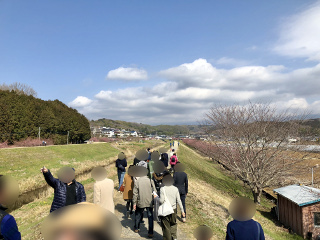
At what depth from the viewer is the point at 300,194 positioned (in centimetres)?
1417

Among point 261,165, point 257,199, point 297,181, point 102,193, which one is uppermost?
point 102,193

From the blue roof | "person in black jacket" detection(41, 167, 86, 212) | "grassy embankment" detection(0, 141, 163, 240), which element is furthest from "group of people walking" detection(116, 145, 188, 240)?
the blue roof

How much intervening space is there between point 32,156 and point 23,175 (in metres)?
6.52

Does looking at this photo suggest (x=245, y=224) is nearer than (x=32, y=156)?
Yes

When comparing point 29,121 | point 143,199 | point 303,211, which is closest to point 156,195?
point 143,199

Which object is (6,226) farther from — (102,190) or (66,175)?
(102,190)

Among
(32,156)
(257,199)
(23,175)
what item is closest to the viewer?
(257,199)

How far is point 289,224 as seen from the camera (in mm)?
14562

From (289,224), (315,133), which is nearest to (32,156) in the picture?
(289,224)

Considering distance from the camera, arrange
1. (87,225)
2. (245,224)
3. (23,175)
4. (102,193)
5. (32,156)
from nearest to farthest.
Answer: (87,225) < (245,224) < (102,193) < (23,175) < (32,156)

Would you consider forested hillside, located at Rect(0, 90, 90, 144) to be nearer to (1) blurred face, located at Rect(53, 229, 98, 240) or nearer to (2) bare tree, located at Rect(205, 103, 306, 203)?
(2) bare tree, located at Rect(205, 103, 306, 203)

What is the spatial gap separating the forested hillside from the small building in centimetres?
3322

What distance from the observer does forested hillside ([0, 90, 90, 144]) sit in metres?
30.8

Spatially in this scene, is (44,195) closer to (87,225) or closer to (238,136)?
(238,136)
